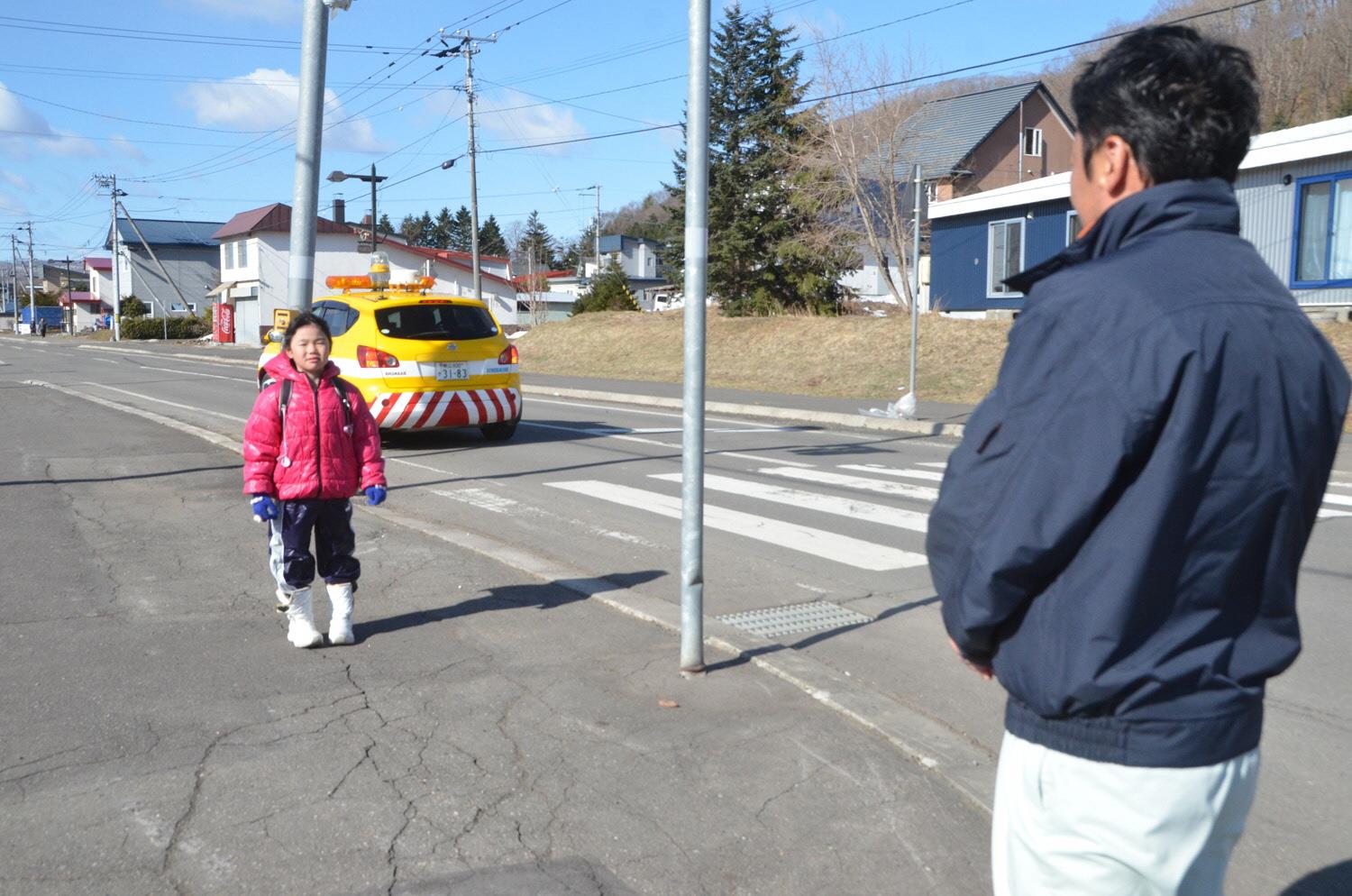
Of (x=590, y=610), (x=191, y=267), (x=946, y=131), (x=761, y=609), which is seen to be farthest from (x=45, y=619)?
(x=191, y=267)

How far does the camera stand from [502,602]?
631 centimetres

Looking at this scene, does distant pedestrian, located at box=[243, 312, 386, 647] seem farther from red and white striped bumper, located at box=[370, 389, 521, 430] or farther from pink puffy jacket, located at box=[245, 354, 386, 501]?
red and white striped bumper, located at box=[370, 389, 521, 430]

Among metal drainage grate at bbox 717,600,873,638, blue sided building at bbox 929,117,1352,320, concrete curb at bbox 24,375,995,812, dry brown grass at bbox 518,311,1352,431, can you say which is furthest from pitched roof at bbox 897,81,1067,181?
metal drainage grate at bbox 717,600,873,638

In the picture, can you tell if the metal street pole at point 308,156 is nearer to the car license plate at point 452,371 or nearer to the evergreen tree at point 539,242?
the car license plate at point 452,371

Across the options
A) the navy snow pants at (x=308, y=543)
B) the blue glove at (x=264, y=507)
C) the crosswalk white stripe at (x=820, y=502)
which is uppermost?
the blue glove at (x=264, y=507)

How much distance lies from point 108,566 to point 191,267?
94665 mm

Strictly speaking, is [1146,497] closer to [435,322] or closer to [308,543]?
[308,543]

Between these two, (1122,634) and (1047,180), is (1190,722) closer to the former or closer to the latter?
(1122,634)

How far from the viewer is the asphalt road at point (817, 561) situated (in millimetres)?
4137

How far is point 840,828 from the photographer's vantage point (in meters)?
3.60

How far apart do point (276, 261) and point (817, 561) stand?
67203 millimetres

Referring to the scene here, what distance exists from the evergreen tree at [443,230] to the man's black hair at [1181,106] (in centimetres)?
14859

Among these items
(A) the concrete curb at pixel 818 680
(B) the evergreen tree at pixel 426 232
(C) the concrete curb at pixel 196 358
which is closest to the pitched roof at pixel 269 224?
(C) the concrete curb at pixel 196 358

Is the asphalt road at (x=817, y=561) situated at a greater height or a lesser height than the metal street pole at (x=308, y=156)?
lesser
